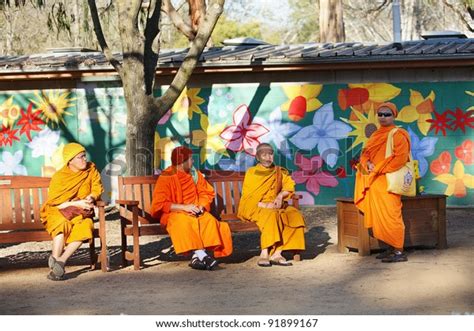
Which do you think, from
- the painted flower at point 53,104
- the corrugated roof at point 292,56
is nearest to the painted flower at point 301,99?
the corrugated roof at point 292,56

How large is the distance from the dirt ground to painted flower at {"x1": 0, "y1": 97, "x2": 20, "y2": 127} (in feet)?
17.8

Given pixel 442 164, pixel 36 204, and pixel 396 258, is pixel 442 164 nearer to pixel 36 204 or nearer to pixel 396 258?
pixel 396 258

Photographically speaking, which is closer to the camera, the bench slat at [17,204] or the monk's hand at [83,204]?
the monk's hand at [83,204]

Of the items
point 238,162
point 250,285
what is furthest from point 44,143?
point 250,285

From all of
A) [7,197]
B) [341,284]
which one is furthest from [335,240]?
[7,197]

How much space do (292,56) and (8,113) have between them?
17.0 ft

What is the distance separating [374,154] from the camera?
10.7 metres

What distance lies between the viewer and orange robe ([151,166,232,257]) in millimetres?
10172

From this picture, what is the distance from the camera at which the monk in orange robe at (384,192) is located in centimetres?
1050

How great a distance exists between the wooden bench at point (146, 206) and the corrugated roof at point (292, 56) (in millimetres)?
4789

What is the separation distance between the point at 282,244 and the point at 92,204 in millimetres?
2071

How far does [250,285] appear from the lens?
9227mm

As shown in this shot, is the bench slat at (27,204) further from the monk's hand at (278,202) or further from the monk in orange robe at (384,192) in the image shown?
the monk in orange robe at (384,192)

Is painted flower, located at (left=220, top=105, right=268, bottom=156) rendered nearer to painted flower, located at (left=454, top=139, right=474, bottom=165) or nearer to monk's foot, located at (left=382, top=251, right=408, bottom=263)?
painted flower, located at (left=454, top=139, right=474, bottom=165)
